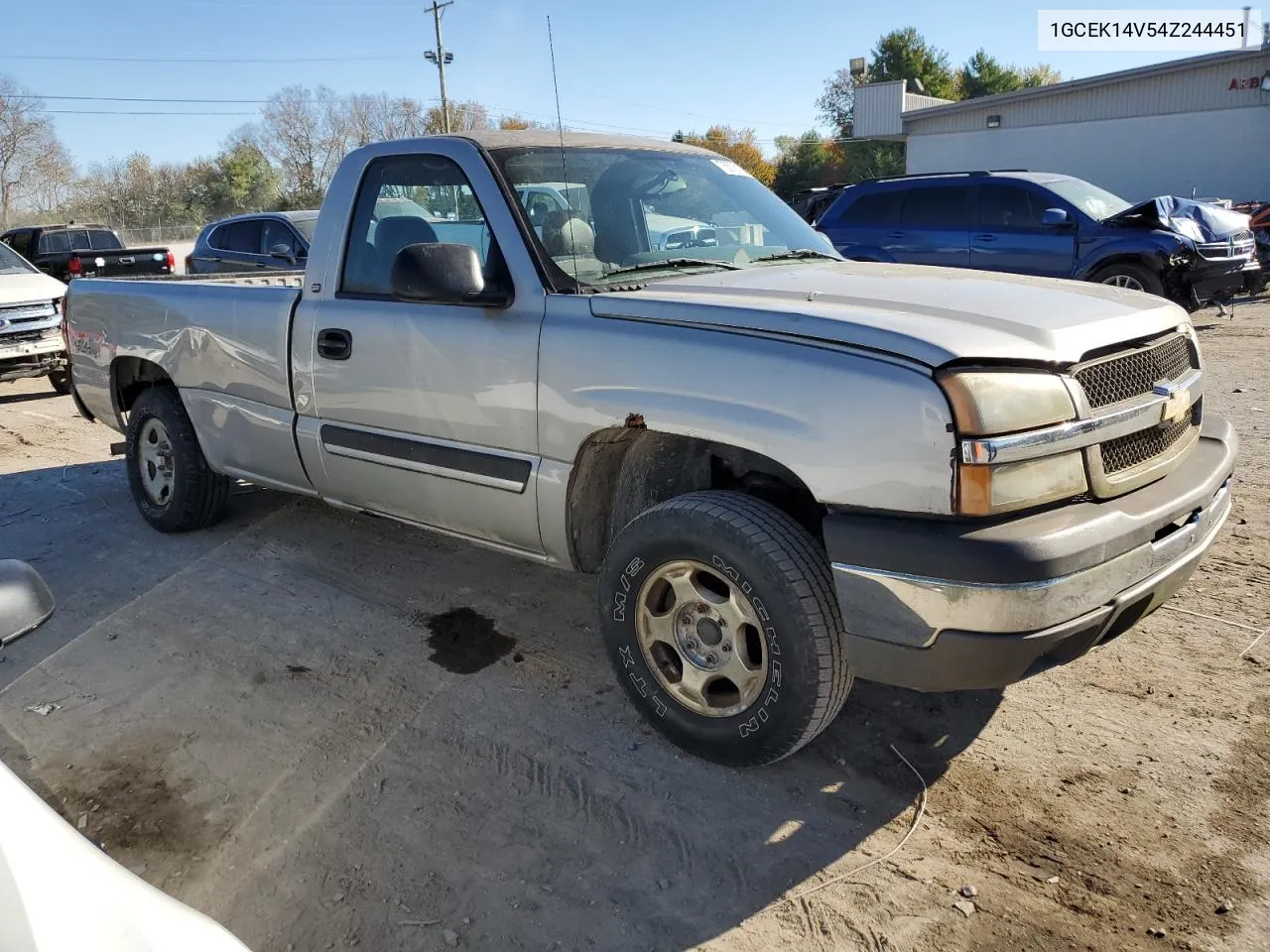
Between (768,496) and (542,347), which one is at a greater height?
(542,347)

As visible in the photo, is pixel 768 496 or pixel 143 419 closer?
pixel 768 496

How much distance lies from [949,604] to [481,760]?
1.60 meters

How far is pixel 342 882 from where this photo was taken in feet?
8.59

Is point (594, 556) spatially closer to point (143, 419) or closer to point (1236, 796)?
point (1236, 796)

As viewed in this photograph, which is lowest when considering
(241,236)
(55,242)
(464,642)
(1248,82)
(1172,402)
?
(464,642)

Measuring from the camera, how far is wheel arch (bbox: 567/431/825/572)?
10.6ft

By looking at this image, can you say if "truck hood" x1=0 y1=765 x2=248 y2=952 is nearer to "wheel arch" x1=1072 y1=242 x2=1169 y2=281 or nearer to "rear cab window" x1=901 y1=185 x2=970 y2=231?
"wheel arch" x1=1072 y1=242 x2=1169 y2=281

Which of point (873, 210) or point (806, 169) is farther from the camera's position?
point (806, 169)

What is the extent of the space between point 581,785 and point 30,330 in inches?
379

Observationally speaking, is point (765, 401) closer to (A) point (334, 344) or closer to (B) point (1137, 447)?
(B) point (1137, 447)

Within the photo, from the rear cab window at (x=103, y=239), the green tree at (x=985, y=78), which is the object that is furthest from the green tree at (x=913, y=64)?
the rear cab window at (x=103, y=239)

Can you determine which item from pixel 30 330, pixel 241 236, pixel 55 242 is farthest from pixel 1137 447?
pixel 55 242

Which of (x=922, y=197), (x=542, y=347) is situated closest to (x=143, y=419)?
(x=542, y=347)

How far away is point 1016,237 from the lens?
11305mm
